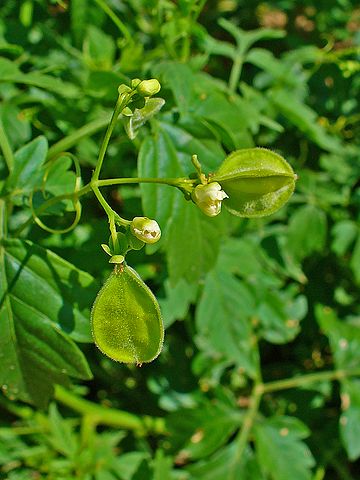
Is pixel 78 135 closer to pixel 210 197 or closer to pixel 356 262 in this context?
pixel 210 197

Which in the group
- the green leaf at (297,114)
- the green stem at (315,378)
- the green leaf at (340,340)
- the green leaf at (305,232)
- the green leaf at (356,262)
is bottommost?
the green stem at (315,378)

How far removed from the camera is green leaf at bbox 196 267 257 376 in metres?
2.02

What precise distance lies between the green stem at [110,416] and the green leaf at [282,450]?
366mm

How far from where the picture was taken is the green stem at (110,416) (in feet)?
7.48

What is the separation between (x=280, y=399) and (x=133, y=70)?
138 cm

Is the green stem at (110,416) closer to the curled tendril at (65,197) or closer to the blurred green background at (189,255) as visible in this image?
the blurred green background at (189,255)

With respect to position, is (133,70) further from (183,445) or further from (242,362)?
(183,445)

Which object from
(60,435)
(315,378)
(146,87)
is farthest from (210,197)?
(315,378)

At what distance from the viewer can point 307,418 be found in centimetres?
254

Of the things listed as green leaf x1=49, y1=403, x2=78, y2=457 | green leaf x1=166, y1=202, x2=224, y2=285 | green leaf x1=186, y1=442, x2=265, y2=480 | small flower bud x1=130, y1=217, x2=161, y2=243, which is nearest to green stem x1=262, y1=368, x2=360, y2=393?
green leaf x1=186, y1=442, x2=265, y2=480

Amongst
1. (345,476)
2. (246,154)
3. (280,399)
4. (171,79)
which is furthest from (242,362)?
(246,154)

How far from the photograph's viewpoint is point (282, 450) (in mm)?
2223

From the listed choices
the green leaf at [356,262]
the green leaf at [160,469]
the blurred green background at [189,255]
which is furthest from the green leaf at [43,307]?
the green leaf at [356,262]

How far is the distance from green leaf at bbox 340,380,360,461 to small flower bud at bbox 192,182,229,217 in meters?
1.54
